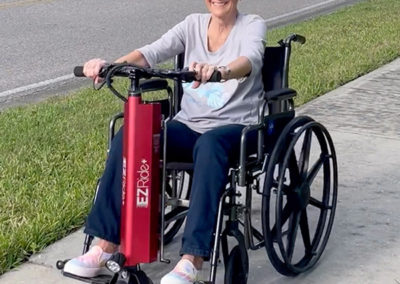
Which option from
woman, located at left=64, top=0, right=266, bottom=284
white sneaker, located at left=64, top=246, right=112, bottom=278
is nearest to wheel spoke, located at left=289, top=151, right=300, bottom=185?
woman, located at left=64, top=0, right=266, bottom=284

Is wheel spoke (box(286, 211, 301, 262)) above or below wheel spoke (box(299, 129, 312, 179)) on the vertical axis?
below

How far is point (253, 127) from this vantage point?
390 centimetres

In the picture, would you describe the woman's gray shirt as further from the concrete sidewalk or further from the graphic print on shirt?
the concrete sidewalk

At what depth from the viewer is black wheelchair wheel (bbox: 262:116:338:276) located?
12.7ft

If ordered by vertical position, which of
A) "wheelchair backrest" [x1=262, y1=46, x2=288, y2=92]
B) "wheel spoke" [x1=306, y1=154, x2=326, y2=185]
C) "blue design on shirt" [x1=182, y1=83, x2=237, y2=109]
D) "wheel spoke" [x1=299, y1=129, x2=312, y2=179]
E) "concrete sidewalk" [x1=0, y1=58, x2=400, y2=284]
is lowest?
"concrete sidewalk" [x1=0, y1=58, x2=400, y2=284]

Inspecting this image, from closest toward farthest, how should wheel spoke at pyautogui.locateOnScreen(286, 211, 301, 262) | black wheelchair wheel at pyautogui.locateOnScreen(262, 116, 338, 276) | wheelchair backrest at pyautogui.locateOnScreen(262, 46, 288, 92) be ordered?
black wheelchair wheel at pyautogui.locateOnScreen(262, 116, 338, 276) < wheel spoke at pyautogui.locateOnScreen(286, 211, 301, 262) < wheelchair backrest at pyautogui.locateOnScreen(262, 46, 288, 92)

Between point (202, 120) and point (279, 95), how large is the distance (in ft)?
1.27

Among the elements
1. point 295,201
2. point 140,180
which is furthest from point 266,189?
point 140,180

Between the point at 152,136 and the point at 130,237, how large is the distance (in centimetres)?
41

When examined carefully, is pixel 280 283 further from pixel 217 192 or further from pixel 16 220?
pixel 16 220

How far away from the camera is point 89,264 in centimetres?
379

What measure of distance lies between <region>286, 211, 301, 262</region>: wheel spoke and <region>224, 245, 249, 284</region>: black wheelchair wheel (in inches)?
13.4

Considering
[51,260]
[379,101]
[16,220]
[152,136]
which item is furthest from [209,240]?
[379,101]

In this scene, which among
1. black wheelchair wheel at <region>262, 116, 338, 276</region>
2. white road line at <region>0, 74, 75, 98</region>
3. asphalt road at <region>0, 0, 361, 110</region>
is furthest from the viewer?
asphalt road at <region>0, 0, 361, 110</region>
